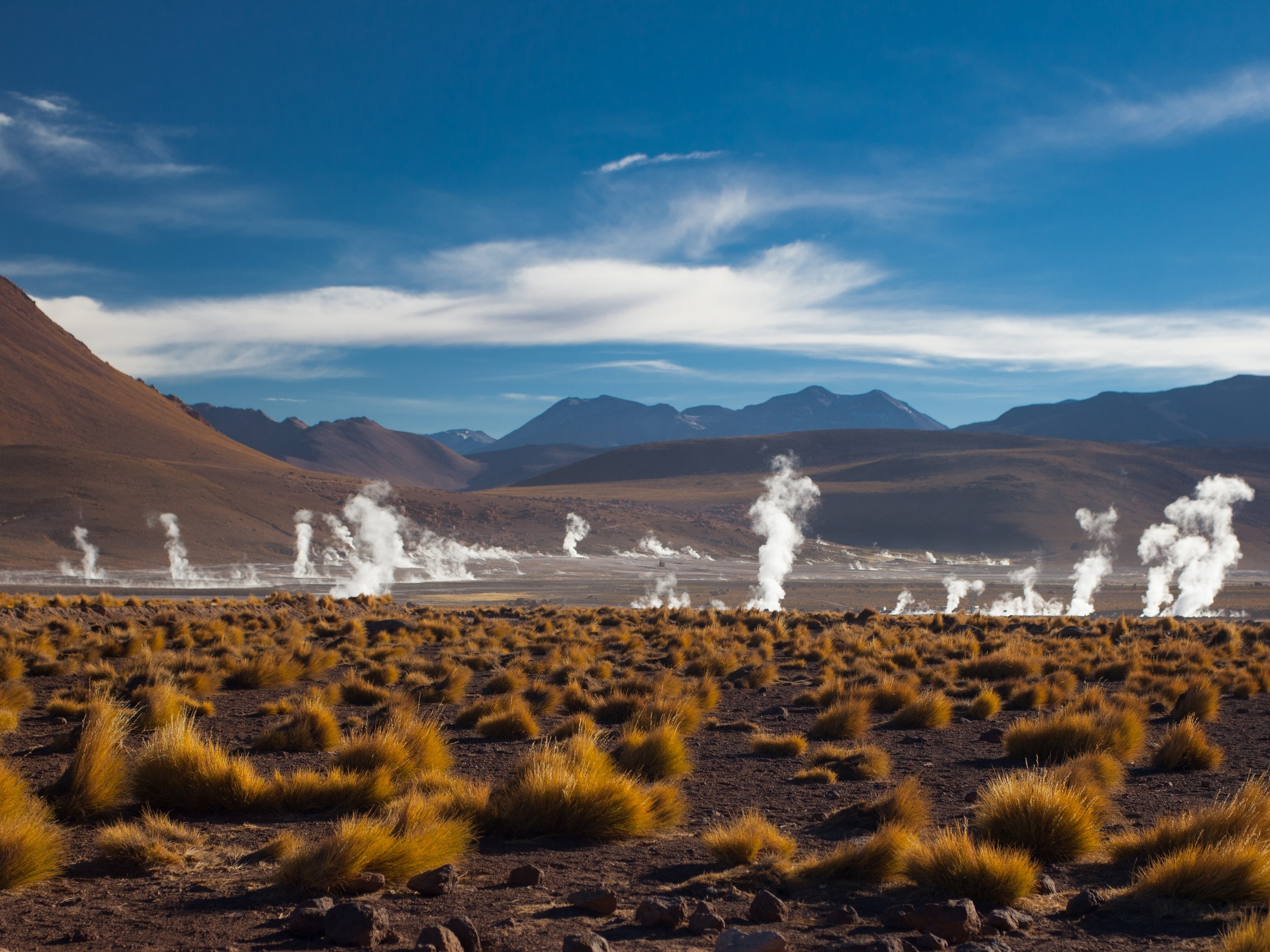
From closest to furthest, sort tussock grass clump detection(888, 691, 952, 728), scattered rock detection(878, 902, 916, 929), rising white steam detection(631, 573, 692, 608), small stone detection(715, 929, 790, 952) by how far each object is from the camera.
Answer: small stone detection(715, 929, 790, 952) < scattered rock detection(878, 902, 916, 929) < tussock grass clump detection(888, 691, 952, 728) < rising white steam detection(631, 573, 692, 608)

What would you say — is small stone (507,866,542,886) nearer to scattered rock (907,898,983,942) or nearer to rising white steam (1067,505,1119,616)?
scattered rock (907,898,983,942)

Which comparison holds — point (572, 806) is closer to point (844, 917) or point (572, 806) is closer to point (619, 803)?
point (619, 803)

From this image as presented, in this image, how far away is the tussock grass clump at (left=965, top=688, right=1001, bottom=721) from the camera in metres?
11.7

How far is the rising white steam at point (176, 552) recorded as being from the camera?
6138cm

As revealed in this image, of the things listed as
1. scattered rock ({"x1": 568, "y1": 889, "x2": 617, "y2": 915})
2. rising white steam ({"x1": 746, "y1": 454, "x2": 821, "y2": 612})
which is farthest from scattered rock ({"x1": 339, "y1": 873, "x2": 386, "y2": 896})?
rising white steam ({"x1": 746, "y1": 454, "x2": 821, "y2": 612})

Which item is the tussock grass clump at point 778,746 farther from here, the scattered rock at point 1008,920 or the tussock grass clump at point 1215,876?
the scattered rock at point 1008,920

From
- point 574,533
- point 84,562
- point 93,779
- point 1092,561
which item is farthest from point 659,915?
point 574,533

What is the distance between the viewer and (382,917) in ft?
12.7

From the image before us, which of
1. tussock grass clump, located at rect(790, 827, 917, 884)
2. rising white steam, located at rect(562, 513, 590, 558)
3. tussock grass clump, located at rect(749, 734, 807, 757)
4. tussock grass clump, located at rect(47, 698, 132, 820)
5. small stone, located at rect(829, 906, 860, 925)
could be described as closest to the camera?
small stone, located at rect(829, 906, 860, 925)

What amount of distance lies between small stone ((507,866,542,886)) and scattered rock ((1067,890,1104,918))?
9.13ft

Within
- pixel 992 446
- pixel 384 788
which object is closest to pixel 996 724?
pixel 384 788

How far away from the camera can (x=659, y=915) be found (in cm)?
420

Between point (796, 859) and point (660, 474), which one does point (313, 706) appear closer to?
point (796, 859)

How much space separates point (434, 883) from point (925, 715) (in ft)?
26.0
